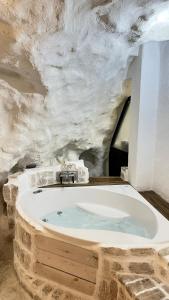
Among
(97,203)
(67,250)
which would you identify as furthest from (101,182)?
(67,250)

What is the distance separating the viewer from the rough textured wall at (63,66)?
2.09m

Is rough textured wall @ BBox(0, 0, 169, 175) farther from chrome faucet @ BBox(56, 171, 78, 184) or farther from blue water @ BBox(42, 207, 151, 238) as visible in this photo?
blue water @ BBox(42, 207, 151, 238)

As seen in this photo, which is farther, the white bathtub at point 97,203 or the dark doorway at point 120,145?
the dark doorway at point 120,145

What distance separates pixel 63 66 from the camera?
261 cm

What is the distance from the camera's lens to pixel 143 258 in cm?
176

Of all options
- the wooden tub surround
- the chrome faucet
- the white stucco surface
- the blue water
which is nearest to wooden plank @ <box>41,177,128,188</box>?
the chrome faucet

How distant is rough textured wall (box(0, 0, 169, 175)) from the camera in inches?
82.3

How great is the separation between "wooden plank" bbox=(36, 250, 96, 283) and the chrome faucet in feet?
4.25

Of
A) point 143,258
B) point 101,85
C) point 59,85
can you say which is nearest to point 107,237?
point 143,258

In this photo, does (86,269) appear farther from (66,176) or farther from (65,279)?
(66,176)

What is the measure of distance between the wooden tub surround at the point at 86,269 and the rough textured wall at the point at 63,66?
132cm

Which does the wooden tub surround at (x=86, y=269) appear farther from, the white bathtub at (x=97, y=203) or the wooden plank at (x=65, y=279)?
the white bathtub at (x=97, y=203)

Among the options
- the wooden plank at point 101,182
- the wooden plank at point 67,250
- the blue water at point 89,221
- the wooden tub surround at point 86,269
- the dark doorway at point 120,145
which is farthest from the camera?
the dark doorway at point 120,145

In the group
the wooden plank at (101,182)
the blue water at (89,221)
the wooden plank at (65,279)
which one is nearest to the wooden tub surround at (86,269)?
the wooden plank at (65,279)
